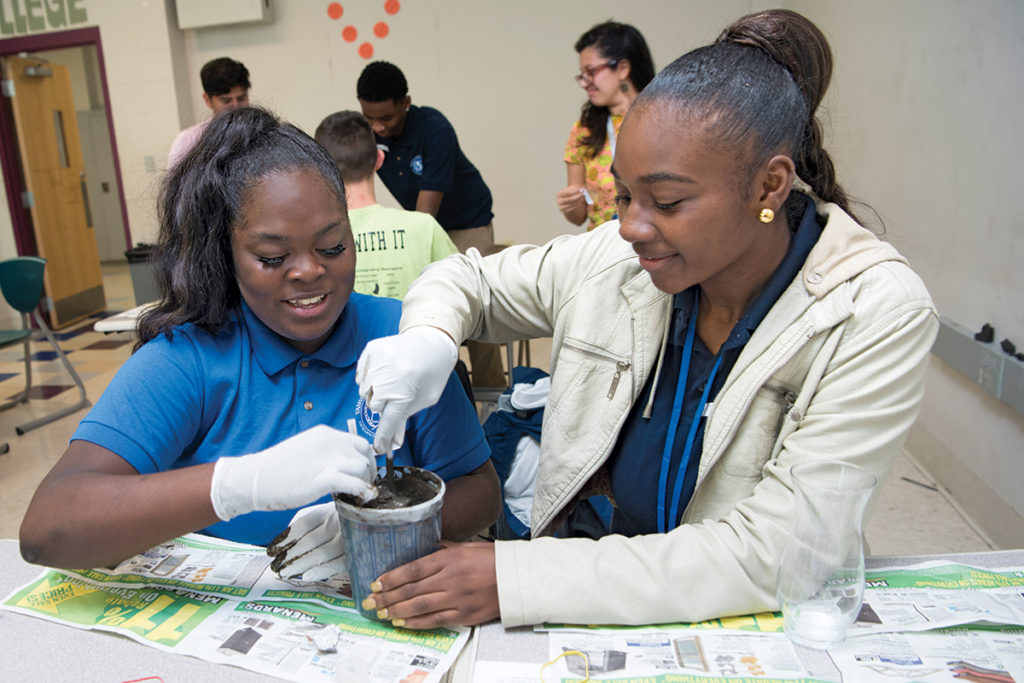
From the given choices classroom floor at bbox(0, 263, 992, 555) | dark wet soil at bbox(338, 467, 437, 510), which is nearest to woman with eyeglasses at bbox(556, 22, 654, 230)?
classroom floor at bbox(0, 263, 992, 555)

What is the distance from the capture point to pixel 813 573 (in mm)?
826

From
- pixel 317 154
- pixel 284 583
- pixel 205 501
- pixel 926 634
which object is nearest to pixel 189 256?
pixel 317 154

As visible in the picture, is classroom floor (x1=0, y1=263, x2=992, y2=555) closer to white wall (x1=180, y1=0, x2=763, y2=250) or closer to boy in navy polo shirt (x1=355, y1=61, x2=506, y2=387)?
boy in navy polo shirt (x1=355, y1=61, x2=506, y2=387)

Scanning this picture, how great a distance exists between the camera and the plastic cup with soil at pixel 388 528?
843 millimetres

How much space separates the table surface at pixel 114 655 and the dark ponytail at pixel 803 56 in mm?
762

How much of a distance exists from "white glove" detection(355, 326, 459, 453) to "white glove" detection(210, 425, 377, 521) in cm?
12

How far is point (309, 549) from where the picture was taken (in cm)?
98

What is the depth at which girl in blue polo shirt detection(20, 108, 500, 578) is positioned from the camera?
38.5 inches

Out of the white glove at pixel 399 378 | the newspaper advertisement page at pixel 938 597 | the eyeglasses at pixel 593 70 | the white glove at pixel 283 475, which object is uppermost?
the eyeglasses at pixel 593 70

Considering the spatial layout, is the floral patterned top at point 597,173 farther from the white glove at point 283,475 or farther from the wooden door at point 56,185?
the wooden door at point 56,185

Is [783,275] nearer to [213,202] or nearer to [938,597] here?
[938,597]

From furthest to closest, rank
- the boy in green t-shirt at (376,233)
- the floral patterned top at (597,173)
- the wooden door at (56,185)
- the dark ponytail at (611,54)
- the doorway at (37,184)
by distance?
the wooden door at (56,185)
the doorway at (37,184)
the floral patterned top at (597,173)
the dark ponytail at (611,54)
the boy in green t-shirt at (376,233)

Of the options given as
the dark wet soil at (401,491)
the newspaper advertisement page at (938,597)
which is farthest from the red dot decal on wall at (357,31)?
the newspaper advertisement page at (938,597)

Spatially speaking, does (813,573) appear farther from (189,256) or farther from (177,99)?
(177,99)
